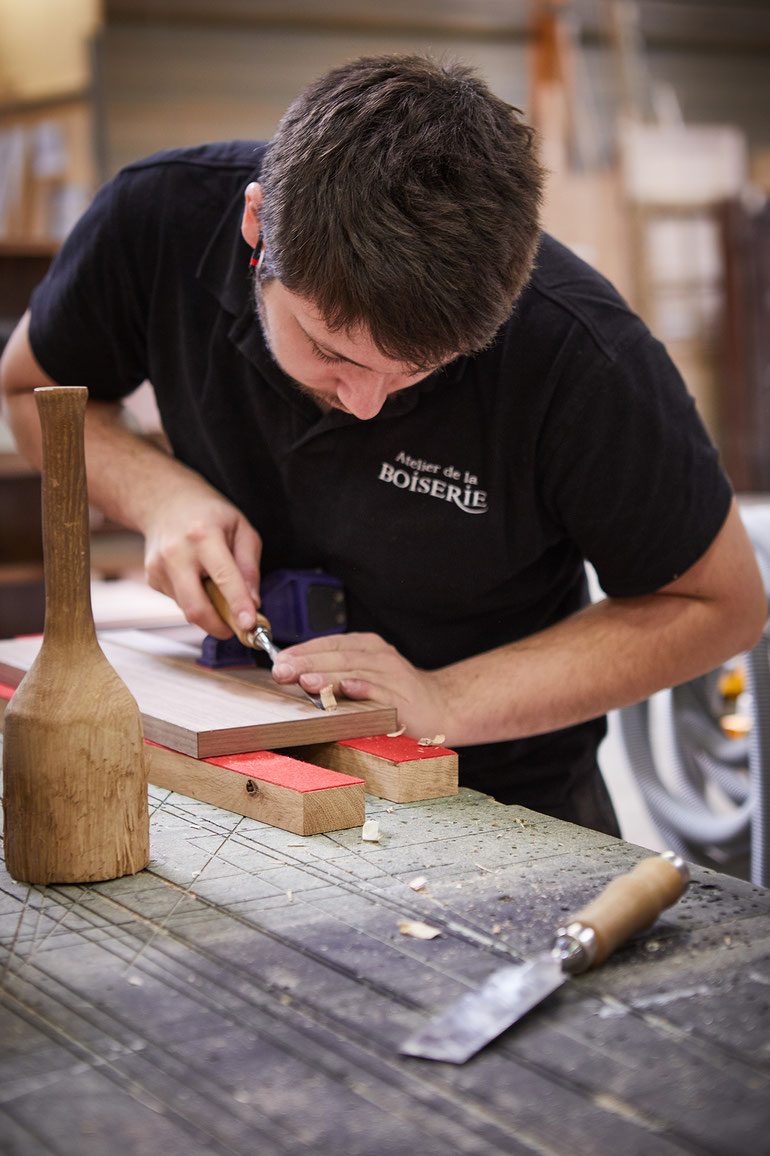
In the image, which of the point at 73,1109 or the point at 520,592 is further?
the point at 520,592

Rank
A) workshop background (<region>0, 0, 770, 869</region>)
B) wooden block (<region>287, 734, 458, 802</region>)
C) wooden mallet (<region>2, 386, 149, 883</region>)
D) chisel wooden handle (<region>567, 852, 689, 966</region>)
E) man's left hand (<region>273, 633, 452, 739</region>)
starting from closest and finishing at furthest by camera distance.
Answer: chisel wooden handle (<region>567, 852, 689, 966</region>), wooden mallet (<region>2, 386, 149, 883</region>), wooden block (<region>287, 734, 458, 802</region>), man's left hand (<region>273, 633, 452, 739</region>), workshop background (<region>0, 0, 770, 869</region>)

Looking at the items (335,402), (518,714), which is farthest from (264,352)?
(518,714)

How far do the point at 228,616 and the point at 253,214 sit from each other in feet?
1.70

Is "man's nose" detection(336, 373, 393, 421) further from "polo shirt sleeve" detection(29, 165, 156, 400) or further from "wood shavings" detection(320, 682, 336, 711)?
"polo shirt sleeve" detection(29, 165, 156, 400)

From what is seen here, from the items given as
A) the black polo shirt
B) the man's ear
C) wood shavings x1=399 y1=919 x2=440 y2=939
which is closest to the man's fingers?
the black polo shirt

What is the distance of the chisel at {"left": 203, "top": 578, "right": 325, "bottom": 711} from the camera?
4.82 feet

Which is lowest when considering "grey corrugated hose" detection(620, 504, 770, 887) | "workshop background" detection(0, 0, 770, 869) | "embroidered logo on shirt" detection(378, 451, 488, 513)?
"grey corrugated hose" detection(620, 504, 770, 887)

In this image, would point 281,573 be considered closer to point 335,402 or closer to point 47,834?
point 335,402

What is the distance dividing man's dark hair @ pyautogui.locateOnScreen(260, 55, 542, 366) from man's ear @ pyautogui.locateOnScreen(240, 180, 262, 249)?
12 centimetres

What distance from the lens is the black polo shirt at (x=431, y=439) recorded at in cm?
149

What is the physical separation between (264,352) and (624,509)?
551mm

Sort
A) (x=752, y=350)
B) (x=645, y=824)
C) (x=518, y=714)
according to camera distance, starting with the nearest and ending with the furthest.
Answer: (x=518, y=714) < (x=645, y=824) < (x=752, y=350)

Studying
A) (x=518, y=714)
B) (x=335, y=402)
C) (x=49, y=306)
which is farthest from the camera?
(x=49, y=306)

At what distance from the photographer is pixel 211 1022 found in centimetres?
81
